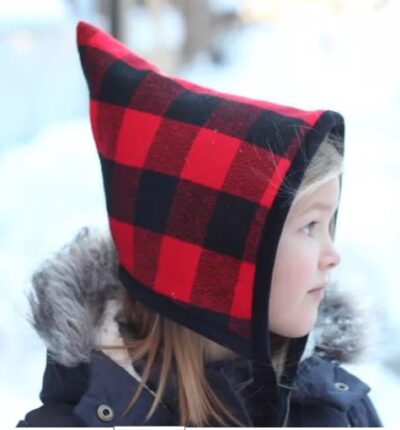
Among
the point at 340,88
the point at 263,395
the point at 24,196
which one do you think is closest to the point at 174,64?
the point at 340,88

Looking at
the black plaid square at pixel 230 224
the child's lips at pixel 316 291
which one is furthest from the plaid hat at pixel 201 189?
the child's lips at pixel 316 291

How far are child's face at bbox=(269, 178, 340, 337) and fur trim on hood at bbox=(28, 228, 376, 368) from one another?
0.44 feet

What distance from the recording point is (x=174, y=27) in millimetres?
5590

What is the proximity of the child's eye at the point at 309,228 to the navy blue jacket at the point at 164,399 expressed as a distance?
0.74ft

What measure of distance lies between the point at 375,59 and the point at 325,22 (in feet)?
2.05

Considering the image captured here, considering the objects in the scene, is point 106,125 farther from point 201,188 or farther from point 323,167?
point 323,167

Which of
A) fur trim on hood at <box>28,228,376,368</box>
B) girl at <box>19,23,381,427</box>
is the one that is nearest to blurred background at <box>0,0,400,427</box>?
fur trim on hood at <box>28,228,376,368</box>

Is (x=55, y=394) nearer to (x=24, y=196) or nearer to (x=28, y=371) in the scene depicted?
(x=28, y=371)

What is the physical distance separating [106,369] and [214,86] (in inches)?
154

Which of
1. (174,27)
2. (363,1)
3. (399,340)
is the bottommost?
(399,340)

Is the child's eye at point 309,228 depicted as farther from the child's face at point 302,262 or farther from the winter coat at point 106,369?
the winter coat at point 106,369

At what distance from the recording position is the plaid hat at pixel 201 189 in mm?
1004

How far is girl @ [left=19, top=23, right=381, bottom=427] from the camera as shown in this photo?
1.01 meters

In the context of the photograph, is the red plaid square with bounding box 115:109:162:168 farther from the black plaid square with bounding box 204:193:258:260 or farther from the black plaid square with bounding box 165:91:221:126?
the black plaid square with bounding box 204:193:258:260
